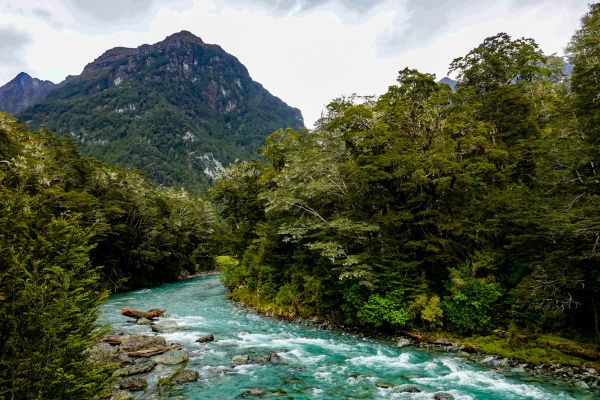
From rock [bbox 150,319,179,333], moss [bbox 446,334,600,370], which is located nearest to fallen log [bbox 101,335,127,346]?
rock [bbox 150,319,179,333]

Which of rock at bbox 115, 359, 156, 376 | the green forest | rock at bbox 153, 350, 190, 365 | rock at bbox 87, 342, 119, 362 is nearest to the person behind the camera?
the green forest

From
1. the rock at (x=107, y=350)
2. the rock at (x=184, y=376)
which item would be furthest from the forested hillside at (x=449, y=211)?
the rock at (x=107, y=350)

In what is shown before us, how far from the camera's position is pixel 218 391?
14328 millimetres

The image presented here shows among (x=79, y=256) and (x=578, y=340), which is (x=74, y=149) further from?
(x=578, y=340)

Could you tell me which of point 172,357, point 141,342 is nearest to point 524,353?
point 172,357

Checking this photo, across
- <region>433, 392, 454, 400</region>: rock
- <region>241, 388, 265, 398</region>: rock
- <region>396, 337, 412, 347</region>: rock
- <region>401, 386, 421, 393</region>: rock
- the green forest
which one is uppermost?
the green forest

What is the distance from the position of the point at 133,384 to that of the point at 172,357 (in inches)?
153

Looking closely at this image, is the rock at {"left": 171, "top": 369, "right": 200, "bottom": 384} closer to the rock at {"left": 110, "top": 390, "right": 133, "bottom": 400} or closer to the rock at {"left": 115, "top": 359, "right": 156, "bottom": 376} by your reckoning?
the rock at {"left": 115, "top": 359, "right": 156, "bottom": 376}

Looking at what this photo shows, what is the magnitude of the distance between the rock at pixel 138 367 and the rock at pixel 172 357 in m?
0.60

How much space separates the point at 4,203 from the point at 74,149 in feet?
156

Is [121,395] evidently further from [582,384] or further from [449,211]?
[449,211]

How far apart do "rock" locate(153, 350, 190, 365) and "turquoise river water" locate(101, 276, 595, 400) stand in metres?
0.46

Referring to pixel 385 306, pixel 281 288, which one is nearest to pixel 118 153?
pixel 281 288

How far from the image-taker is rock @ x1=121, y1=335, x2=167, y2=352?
774 inches
